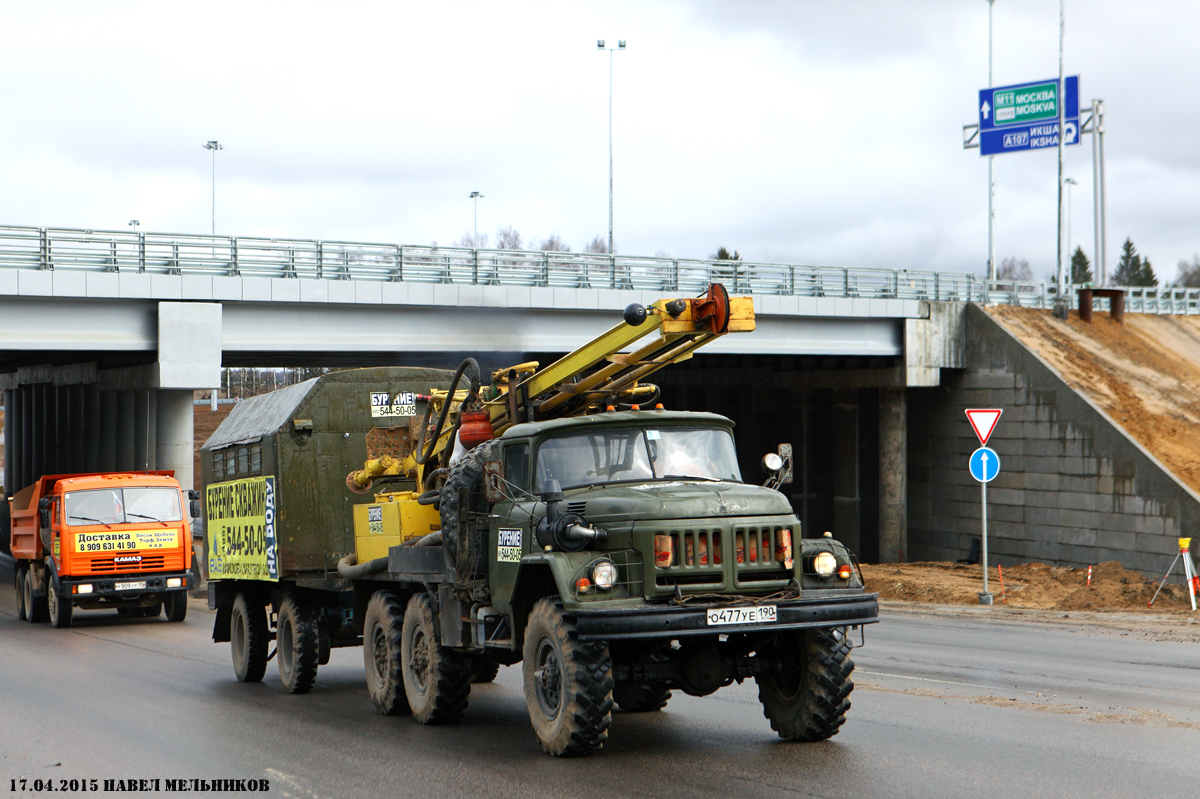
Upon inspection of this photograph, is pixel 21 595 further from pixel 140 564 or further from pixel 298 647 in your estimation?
Result: pixel 298 647

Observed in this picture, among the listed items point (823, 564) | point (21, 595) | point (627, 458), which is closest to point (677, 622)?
point (823, 564)

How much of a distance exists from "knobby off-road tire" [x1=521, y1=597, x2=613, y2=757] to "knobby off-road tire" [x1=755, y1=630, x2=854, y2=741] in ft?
4.84

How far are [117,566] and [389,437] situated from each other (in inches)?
486

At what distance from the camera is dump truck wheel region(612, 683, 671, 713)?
9.57m

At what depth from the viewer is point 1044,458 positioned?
107ft

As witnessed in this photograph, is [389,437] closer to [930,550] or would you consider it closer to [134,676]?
[134,676]

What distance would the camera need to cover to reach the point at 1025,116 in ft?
139

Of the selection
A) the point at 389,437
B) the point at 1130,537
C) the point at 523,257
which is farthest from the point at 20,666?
the point at 1130,537

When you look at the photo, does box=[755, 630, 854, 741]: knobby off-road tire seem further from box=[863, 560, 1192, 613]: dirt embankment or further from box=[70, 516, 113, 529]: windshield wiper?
box=[70, 516, 113, 529]: windshield wiper

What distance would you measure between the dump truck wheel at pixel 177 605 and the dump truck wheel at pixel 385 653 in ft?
42.6

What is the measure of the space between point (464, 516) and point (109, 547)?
15.6 metres

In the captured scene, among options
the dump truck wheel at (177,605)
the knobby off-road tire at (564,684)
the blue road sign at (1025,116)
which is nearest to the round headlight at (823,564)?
the knobby off-road tire at (564,684)

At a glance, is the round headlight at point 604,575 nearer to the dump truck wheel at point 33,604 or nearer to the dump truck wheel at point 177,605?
the dump truck wheel at point 177,605

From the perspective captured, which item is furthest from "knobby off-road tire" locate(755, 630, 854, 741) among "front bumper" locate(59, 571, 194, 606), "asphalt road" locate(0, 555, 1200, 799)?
"front bumper" locate(59, 571, 194, 606)
